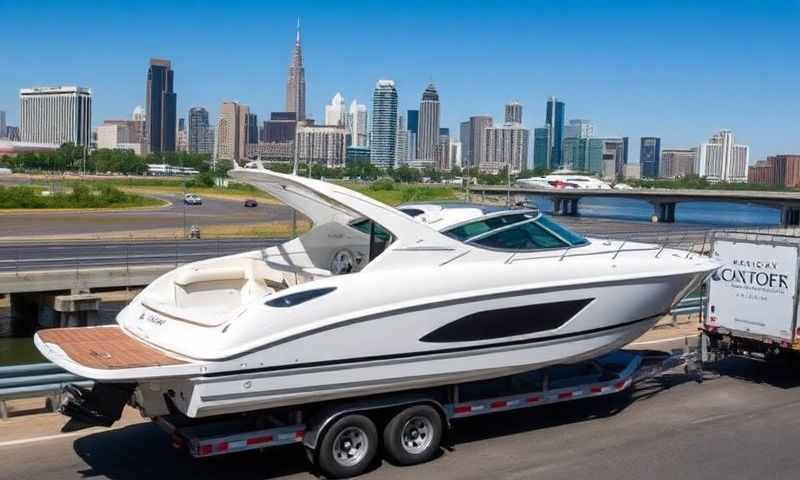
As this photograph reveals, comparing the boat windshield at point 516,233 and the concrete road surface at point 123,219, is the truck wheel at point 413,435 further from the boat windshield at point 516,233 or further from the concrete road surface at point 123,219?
the concrete road surface at point 123,219

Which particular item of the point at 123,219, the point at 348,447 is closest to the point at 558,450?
the point at 348,447

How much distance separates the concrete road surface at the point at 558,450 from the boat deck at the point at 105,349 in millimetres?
1165

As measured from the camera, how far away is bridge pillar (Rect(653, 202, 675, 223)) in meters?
122

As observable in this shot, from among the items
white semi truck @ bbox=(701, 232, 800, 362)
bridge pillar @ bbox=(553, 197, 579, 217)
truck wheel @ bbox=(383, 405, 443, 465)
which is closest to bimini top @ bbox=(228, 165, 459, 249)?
truck wheel @ bbox=(383, 405, 443, 465)

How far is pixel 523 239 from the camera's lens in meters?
9.70

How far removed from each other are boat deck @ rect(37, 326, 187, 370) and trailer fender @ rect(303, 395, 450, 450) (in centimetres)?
138

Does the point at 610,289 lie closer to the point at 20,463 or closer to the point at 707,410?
the point at 707,410

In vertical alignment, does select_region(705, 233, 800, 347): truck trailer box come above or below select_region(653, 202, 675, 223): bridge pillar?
above

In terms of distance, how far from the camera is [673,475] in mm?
8555

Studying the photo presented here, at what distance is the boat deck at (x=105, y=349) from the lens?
7.49m

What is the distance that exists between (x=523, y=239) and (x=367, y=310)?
230cm

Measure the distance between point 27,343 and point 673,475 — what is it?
20.5m

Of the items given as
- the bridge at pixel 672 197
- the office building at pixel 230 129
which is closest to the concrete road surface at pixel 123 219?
the office building at pixel 230 129

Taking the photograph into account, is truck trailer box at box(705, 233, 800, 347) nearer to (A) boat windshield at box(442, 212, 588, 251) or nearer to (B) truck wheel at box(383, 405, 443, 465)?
(A) boat windshield at box(442, 212, 588, 251)
